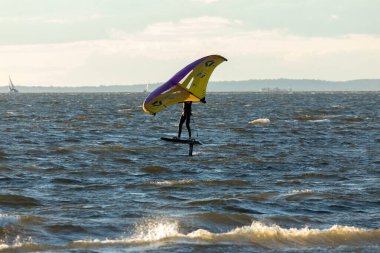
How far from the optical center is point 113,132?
5009 cm

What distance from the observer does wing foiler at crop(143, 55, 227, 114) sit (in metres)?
26.6

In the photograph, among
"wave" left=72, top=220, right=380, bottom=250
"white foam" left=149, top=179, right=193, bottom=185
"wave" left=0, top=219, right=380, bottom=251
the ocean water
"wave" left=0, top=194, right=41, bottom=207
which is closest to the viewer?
"wave" left=0, top=219, right=380, bottom=251

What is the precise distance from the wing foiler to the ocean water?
257cm

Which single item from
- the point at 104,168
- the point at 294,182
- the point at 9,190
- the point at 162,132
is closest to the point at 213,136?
the point at 162,132

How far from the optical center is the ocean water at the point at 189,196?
648 inches

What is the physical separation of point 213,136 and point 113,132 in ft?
22.6

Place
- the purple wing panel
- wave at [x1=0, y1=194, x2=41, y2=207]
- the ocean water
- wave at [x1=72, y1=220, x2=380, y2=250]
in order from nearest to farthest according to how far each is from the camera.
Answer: wave at [x1=72, y1=220, x2=380, y2=250] < the ocean water < wave at [x1=0, y1=194, x2=41, y2=207] < the purple wing panel

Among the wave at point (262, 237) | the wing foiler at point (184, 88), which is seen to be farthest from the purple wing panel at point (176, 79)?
the wave at point (262, 237)

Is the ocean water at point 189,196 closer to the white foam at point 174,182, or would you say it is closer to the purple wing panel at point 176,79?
the white foam at point 174,182

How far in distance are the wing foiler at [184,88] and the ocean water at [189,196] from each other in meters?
2.57

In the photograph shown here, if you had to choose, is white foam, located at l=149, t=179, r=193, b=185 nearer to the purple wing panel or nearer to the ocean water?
the ocean water

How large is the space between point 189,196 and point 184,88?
17.5 ft

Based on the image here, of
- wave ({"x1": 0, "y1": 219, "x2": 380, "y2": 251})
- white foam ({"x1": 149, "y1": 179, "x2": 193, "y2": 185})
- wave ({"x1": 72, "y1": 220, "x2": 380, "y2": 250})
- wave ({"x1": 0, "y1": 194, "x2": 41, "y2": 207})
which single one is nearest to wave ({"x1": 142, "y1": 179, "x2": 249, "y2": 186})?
white foam ({"x1": 149, "y1": 179, "x2": 193, "y2": 185})

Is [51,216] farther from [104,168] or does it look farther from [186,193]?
[104,168]
